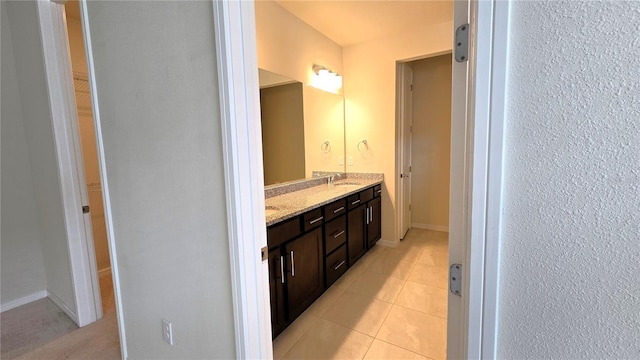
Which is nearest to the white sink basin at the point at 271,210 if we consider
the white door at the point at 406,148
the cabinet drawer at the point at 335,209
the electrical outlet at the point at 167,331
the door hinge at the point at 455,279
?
the cabinet drawer at the point at 335,209

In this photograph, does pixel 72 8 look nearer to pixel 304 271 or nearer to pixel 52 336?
pixel 52 336

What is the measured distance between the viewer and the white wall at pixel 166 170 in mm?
1084

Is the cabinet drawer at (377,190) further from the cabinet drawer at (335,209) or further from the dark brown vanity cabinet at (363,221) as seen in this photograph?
the cabinet drawer at (335,209)

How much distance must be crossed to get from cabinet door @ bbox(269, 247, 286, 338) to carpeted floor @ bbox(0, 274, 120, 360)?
3.29 ft

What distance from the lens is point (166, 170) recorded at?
124cm

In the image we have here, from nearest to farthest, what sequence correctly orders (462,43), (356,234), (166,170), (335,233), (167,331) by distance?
1. (462,43)
2. (166,170)
3. (167,331)
4. (335,233)
5. (356,234)

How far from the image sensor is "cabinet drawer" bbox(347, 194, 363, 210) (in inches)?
109

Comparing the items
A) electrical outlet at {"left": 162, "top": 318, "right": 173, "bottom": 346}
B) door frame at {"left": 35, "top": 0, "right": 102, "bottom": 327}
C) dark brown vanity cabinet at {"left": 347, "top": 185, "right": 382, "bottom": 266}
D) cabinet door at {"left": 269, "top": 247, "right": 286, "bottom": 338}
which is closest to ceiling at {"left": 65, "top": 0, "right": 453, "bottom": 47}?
door frame at {"left": 35, "top": 0, "right": 102, "bottom": 327}

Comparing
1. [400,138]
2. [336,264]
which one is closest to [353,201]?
[336,264]

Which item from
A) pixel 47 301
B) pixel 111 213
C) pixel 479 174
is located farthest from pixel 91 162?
pixel 479 174

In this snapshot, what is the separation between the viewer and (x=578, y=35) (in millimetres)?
441

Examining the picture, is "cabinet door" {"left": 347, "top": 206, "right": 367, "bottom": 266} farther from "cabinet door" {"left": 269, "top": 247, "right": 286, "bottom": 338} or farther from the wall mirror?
"cabinet door" {"left": 269, "top": 247, "right": 286, "bottom": 338}

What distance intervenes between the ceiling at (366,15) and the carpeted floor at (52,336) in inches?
117

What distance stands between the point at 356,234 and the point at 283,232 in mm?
1330
